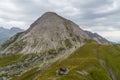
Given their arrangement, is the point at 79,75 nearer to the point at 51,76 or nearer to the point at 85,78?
the point at 85,78

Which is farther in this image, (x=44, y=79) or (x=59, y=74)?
(x=59, y=74)

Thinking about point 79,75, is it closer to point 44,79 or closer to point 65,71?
point 65,71

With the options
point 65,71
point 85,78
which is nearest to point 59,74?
point 65,71

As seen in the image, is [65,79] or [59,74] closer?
[65,79]

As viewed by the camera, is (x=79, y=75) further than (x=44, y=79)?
Yes

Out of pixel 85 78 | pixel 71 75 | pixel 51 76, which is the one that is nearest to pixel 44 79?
pixel 51 76

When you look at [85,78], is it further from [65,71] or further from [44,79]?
[44,79]

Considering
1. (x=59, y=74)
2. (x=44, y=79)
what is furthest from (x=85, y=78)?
(x=44, y=79)
